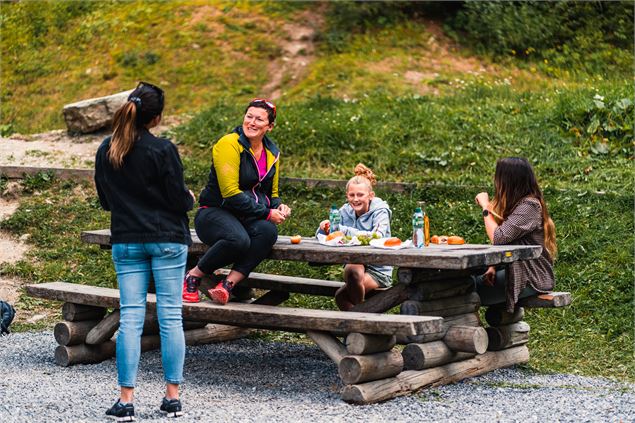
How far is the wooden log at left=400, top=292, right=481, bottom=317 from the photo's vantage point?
7.10 m

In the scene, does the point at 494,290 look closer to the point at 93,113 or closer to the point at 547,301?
the point at 547,301

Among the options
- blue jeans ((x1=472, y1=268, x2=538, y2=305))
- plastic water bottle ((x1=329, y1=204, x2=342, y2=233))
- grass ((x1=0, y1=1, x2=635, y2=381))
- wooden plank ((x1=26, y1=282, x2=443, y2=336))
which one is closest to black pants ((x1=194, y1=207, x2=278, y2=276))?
wooden plank ((x1=26, y1=282, x2=443, y2=336))

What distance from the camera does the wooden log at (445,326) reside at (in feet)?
22.0

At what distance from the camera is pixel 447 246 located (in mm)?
7395

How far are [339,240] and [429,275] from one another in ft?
2.20

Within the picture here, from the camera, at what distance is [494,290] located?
306 inches

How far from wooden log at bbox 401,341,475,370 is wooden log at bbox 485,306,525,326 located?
2.64 ft

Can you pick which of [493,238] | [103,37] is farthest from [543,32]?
[493,238]

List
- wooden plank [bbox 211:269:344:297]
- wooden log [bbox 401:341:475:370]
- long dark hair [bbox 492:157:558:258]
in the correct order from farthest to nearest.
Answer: wooden plank [bbox 211:269:344:297] → long dark hair [bbox 492:157:558:258] → wooden log [bbox 401:341:475:370]

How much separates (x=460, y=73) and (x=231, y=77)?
11.7 ft

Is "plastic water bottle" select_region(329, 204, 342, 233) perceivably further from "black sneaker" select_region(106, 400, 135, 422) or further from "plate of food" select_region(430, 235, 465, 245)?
"black sneaker" select_region(106, 400, 135, 422)

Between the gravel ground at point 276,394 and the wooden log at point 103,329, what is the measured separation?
201mm

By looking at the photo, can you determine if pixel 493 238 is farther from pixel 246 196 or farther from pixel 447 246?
pixel 246 196

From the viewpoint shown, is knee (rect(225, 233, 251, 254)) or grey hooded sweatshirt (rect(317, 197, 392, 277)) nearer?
knee (rect(225, 233, 251, 254))
